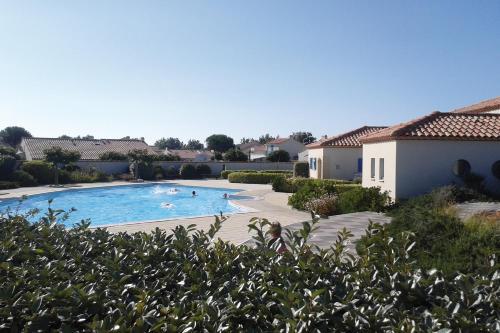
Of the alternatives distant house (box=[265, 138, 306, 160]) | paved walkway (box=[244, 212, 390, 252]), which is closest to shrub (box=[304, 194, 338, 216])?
paved walkway (box=[244, 212, 390, 252])

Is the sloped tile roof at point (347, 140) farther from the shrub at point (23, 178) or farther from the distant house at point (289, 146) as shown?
the distant house at point (289, 146)

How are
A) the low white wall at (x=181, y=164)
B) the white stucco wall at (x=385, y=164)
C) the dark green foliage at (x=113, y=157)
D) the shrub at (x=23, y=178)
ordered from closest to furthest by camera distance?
the white stucco wall at (x=385, y=164) < the shrub at (x=23, y=178) < the low white wall at (x=181, y=164) < the dark green foliage at (x=113, y=157)

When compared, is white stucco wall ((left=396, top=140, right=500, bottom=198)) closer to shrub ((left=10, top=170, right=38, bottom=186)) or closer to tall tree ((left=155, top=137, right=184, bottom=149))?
shrub ((left=10, top=170, right=38, bottom=186))

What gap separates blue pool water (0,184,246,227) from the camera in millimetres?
24484

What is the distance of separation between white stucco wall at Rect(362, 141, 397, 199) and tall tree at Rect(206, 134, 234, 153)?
291ft

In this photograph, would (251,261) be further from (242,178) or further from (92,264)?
(242,178)

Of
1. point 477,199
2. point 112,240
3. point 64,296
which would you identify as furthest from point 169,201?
point 64,296

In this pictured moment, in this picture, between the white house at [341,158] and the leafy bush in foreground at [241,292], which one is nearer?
the leafy bush in foreground at [241,292]

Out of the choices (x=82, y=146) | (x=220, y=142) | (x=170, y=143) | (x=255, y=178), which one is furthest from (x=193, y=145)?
(x=255, y=178)

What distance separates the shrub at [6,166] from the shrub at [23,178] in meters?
0.44

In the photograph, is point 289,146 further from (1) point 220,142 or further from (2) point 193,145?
(2) point 193,145

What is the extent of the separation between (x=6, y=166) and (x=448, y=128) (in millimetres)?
33534

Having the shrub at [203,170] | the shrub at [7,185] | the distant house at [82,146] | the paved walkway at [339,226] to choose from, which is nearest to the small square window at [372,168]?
the paved walkway at [339,226]

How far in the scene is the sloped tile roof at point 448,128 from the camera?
17.7 m
